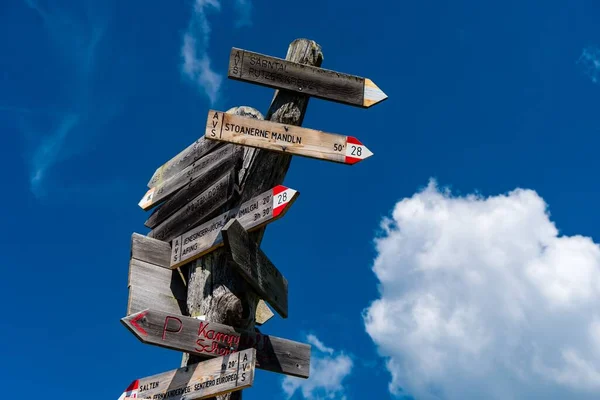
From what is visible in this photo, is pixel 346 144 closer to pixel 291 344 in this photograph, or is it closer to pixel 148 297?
pixel 291 344

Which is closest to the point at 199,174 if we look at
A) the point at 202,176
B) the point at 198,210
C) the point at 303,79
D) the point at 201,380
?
the point at 202,176

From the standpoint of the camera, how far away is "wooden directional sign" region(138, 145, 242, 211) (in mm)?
6324

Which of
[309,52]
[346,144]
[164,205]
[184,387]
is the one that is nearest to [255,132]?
[346,144]

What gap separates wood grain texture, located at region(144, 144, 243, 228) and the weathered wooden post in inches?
8.1

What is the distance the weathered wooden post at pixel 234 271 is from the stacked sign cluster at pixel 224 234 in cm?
10

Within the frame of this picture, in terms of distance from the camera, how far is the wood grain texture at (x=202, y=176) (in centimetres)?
629

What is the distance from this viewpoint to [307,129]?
5812mm

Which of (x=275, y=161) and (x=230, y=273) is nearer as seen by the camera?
(x=230, y=273)

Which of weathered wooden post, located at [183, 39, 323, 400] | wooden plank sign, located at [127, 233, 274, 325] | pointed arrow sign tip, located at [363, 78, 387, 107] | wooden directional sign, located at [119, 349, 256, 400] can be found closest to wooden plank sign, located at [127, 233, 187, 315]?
wooden plank sign, located at [127, 233, 274, 325]

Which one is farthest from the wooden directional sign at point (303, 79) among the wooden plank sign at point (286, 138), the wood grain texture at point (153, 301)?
the wood grain texture at point (153, 301)

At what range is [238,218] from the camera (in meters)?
5.75

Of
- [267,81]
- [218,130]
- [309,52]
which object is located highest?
[309,52]

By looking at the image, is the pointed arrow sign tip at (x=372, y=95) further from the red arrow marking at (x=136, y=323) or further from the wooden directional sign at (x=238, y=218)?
the red arrow marking at (x=136, y=323)

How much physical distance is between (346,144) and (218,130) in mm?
1088
